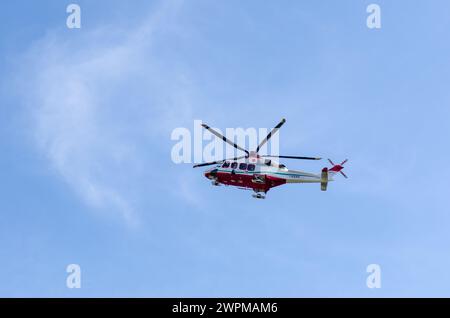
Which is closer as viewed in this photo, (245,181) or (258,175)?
(258,175)

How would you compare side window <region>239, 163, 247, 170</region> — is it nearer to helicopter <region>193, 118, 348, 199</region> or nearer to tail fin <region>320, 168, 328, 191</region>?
helicopter <region>193, 118, 348, 199</region>

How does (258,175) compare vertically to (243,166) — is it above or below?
below

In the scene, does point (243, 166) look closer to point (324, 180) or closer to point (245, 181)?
point (245, 181)

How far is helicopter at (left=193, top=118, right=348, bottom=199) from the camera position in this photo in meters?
107

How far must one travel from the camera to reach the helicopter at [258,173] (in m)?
107

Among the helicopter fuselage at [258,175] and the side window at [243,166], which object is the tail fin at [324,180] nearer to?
the helicopter fuselage at [258,175]

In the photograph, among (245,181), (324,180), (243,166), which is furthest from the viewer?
(243,166)

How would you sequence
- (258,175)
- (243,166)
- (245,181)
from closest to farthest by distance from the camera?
(258,175)
(245,181)
(243,166)

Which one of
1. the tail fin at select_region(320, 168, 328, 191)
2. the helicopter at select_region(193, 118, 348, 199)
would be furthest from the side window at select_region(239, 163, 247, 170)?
the tail fin at select_region(320, 168, 328, 191)

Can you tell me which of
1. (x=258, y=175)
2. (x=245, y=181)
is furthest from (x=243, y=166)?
(x=258, y=175)

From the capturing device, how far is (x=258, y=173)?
356ft

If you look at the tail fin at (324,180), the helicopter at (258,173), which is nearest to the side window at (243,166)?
the helicopter at (258,173)
